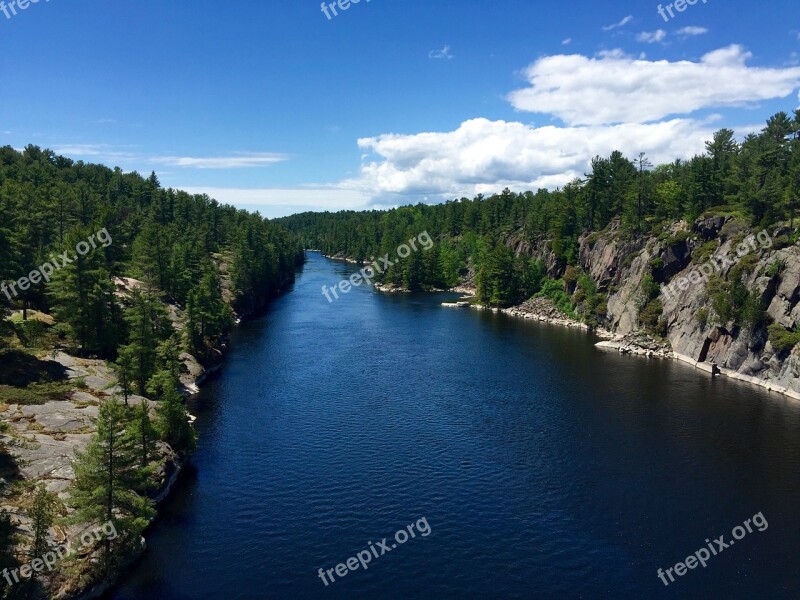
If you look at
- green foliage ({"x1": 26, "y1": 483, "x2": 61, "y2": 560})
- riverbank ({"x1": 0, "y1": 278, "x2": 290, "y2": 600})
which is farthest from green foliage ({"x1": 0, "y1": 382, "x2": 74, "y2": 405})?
green foliage ({"x1": 26, "y1": 483, "x2": 61, "y2": 560})

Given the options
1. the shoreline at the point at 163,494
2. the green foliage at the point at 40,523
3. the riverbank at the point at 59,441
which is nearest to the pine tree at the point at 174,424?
the riverbank at the point at 59,441

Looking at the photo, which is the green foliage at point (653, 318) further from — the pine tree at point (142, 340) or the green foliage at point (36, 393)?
the green foliage at point (36, 393)

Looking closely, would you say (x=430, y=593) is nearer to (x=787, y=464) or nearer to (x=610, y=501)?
(x=610, y=501)

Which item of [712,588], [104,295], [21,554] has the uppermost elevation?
[104,295]

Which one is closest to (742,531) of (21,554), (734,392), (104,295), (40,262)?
(734,392)

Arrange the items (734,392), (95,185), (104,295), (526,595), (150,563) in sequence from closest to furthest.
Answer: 1. (526,595)
2. (150,563)
3. (104,295)
4. (734,392)
5. (95,185)

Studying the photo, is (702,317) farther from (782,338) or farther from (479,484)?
(479,484)
